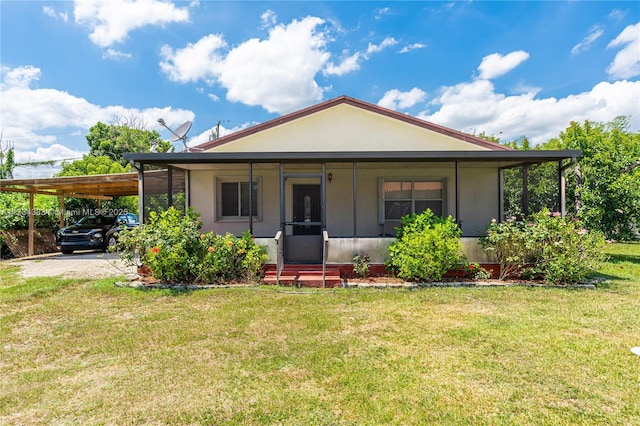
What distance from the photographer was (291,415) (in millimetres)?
2557

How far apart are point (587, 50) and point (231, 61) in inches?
651

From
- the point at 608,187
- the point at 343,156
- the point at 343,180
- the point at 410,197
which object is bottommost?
the point at 410,197

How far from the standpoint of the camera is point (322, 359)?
11.6 feet

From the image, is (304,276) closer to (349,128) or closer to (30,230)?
(349,128)

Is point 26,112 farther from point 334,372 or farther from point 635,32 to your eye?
point 635,32

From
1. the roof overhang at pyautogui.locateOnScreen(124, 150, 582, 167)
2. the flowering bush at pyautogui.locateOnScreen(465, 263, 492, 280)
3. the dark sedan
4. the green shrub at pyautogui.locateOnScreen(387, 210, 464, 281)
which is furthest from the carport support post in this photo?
the flowering bush at pyautogui.locateOnScreen(465, 263, 492, 280)

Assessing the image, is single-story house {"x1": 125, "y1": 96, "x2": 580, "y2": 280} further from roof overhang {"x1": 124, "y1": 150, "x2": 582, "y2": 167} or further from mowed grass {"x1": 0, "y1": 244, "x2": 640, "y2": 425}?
mowed grass {"x1": 0, "y1": 244, "x2": 640, "y2": 425}

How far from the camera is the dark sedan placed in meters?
12.4

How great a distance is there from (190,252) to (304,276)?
102 inches

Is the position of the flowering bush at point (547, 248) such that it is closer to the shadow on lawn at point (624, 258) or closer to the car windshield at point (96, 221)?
the shadow on lawn at point (624, 258)

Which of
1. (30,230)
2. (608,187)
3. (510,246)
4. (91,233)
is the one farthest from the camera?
(91,233)

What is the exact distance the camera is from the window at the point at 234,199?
9.51 meters

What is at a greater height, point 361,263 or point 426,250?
point 426,250

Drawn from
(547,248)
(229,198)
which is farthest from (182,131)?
(547,248)
